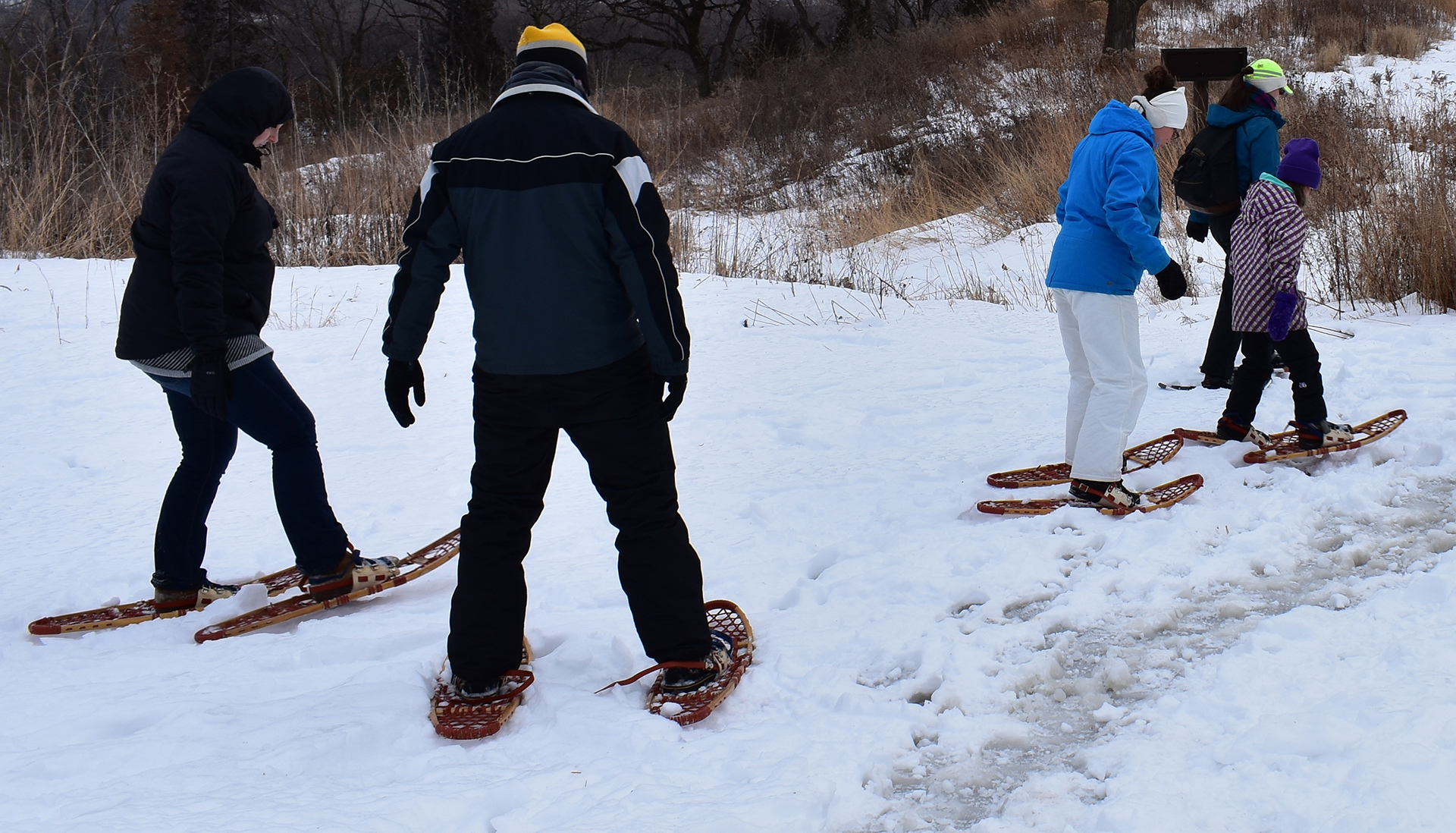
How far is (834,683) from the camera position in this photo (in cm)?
239

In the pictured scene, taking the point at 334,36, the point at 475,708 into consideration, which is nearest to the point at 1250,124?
the point at 475,708

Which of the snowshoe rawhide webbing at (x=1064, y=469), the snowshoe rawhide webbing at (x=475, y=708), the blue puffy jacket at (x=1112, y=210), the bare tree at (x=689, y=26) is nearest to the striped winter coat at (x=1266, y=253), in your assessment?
the snowshoe rawhide webbing at (x=1064, y=469)

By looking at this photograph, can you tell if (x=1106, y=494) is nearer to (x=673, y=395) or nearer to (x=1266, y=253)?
(x=1266, y=253)

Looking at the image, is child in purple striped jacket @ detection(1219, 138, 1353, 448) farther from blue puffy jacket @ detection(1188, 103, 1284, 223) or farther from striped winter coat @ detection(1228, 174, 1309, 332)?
blue puffy jacket @ detection(1188, 103, 1284, 223)

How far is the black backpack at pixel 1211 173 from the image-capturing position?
14.4ft

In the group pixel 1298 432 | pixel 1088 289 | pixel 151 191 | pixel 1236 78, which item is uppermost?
pixel 1236 78

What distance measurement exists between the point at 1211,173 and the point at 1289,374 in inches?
43.7

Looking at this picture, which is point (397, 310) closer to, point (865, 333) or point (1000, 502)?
point (1000, 502)

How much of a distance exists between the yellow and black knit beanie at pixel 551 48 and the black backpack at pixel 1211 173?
3.36 meters

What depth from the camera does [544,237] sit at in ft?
6.92

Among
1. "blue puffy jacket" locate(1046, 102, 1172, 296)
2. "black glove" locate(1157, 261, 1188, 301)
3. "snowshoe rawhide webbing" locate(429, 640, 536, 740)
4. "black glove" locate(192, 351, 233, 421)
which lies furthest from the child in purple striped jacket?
"black glove" locate(192, 351, 233, 421)

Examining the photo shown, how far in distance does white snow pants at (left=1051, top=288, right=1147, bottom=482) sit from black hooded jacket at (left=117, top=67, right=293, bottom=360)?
2.63 m

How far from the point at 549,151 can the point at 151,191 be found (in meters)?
1.41

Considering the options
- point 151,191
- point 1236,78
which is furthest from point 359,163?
point 1236,78
